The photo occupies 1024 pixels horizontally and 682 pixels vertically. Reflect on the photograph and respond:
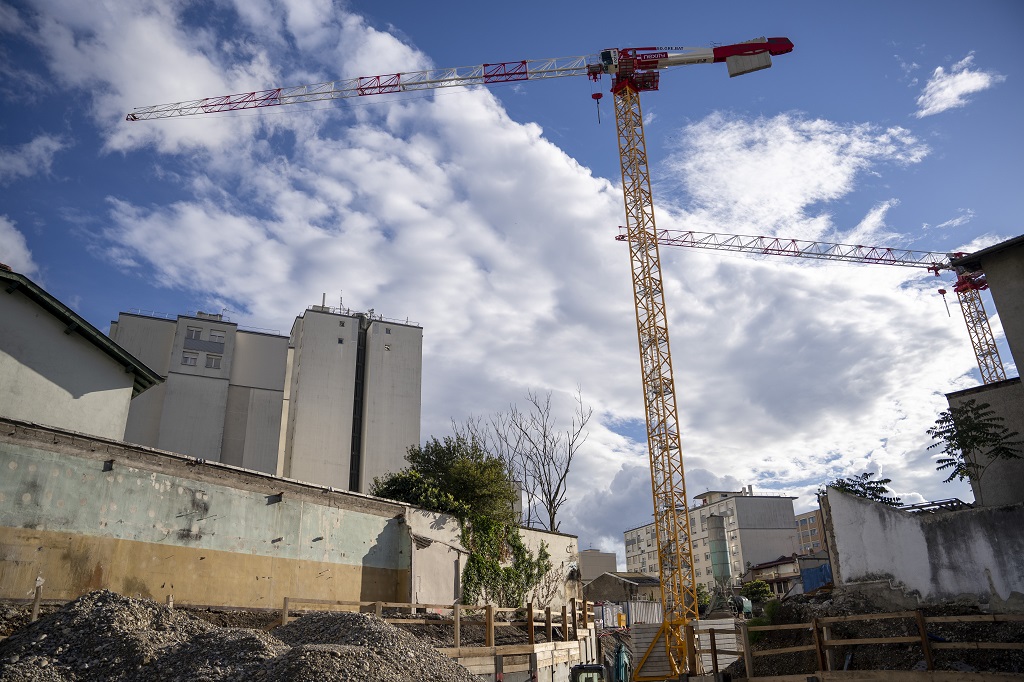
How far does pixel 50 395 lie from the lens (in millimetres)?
20953

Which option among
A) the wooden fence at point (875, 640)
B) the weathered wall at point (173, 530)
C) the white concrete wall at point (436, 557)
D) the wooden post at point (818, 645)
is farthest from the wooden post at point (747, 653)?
the weathered wall at point (173, 530)

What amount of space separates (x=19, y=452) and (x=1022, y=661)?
2091 centimetres

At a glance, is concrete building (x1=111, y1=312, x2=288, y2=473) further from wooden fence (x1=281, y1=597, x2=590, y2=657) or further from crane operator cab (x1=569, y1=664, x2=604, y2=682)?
crane operator cab (x1=569, y1=664, x2=604, y2=682)

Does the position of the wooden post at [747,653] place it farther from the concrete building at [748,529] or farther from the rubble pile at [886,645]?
the concrete building at [748,529]

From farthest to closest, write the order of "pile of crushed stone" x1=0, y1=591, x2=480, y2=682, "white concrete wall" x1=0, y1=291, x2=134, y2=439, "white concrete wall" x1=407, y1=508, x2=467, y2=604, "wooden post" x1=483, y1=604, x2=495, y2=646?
"white concrete wall" x1=407, y1=508, x2=467, y2=604 < "white concrete wall" x1=0, y1=291, x2=134, y2=439 < "wooden post" x1=483, y1=604, x2=495, y2=646 < "pile of crushed stone" x1=0, y1=591, x2=480, y2=682

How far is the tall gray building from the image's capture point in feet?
167

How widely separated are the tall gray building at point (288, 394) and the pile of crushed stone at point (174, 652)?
37.0 meters

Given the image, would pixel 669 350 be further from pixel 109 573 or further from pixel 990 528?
pixel 109 573

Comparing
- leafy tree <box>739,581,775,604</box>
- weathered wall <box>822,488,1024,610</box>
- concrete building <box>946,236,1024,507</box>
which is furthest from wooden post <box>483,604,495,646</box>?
leafy tree <box>739,581,775,604</box>

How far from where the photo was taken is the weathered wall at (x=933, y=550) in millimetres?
16672

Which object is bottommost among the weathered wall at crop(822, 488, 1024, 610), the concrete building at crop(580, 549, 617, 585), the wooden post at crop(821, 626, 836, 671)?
the wooden post at crop(821, 626, 836, 671)

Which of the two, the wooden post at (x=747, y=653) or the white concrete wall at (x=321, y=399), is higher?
the white concrete wall at (x=321, y=399)

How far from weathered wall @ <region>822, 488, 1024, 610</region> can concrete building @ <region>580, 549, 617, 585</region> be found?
5952 centimetres

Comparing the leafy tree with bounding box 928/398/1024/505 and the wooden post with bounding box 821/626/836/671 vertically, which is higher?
the leafy tree with bounding box 928/398/1024/505
